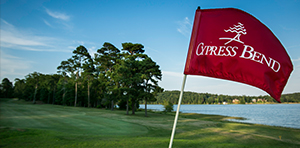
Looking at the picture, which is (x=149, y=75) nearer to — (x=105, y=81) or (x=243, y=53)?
(x=105, y=81)

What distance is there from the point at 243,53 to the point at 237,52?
12 centimetres

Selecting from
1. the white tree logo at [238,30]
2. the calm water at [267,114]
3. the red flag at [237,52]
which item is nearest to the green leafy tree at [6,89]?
the calm water at [267,114]

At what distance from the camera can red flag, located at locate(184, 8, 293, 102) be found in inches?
148

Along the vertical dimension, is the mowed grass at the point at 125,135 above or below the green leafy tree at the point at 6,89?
above

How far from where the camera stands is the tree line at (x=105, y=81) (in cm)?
3173

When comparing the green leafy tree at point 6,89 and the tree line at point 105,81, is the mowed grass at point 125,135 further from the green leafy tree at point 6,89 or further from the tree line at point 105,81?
the green leafy tree at point 6,89

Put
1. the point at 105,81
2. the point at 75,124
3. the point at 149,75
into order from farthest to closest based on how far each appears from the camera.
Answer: the point at 105,81 → the point at 149,75 → the point at 75,124

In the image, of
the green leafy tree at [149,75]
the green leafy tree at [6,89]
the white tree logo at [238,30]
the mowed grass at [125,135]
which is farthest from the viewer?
the green leafy tree at [6,89]

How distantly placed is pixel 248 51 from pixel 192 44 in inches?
45.9

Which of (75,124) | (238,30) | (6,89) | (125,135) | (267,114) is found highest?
(238,30)

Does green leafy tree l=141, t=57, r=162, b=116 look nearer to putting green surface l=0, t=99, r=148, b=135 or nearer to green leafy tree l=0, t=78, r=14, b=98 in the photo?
putting green surface l=0, t=99, r=148, b=135

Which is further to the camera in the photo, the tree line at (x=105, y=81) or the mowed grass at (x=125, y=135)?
the tree line at (x=105, y=81)

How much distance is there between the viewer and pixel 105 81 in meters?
47.3

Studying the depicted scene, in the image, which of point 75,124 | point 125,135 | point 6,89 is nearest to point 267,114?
point 75,124
